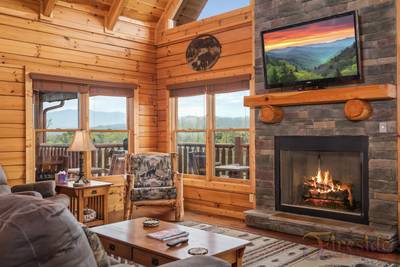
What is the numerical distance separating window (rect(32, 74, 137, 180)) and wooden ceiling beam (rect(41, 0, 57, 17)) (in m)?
0.85

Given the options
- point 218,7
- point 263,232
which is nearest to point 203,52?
point 218,7

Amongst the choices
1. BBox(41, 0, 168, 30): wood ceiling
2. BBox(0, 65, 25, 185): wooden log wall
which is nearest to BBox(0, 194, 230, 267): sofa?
BBox(0, 65, 25, 185): wooden log wall

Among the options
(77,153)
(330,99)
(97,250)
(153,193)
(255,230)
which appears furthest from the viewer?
(77,153)

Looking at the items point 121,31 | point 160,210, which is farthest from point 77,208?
point 121,31

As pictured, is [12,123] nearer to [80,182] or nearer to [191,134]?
[80,182]

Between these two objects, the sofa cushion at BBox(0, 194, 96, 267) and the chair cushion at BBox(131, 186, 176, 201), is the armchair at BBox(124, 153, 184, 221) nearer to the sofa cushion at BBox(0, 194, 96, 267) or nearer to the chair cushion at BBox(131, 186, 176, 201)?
the chair cushion at BBox(131, 186, 176, 201)

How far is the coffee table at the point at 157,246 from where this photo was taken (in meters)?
2.58

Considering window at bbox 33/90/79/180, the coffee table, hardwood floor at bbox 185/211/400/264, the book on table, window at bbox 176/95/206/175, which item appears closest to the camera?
the coffee table

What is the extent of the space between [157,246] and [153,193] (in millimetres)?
2454

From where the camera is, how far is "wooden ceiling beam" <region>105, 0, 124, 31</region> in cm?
575

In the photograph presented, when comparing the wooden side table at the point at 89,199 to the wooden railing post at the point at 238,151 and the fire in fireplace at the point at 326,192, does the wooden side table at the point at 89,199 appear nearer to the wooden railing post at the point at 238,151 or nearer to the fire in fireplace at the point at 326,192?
the wooden railing post at the point at 238,151

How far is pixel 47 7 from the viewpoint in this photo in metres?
5.16

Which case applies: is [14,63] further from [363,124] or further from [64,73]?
[363,124]

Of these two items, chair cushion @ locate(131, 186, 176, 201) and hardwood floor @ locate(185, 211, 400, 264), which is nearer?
hardwood floor @ locate(185, 211, 400, 264)
